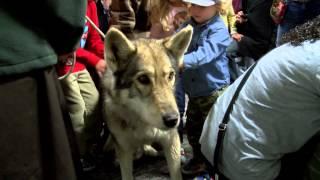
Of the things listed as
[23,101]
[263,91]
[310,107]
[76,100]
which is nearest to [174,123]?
[263,91]

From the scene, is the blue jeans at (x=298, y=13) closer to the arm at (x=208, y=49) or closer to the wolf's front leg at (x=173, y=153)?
the arm at (x=208, y=49)

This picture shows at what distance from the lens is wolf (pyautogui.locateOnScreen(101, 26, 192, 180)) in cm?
180

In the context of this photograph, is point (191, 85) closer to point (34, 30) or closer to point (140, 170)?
point (140, 170)

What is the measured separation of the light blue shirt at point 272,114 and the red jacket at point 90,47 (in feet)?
3.18

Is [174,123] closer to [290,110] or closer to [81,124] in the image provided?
[290,110]

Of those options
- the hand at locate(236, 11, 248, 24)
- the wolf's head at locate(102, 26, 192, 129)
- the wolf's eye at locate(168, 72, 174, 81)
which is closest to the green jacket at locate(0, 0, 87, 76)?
the wolf's head at locate(102, 26, 192, 129)

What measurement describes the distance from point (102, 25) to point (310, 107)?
61.5 inches

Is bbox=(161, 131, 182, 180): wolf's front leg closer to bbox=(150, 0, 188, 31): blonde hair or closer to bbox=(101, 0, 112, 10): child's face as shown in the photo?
bbox=(150, 0, 188, 31): blonde hair

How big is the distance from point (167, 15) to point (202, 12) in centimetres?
41

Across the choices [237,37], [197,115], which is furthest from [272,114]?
[237,37]

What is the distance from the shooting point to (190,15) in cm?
224

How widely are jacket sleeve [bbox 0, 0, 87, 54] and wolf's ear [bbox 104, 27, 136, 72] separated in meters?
0.81

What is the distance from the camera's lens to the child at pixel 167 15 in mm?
2451

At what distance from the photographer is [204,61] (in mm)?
2010
